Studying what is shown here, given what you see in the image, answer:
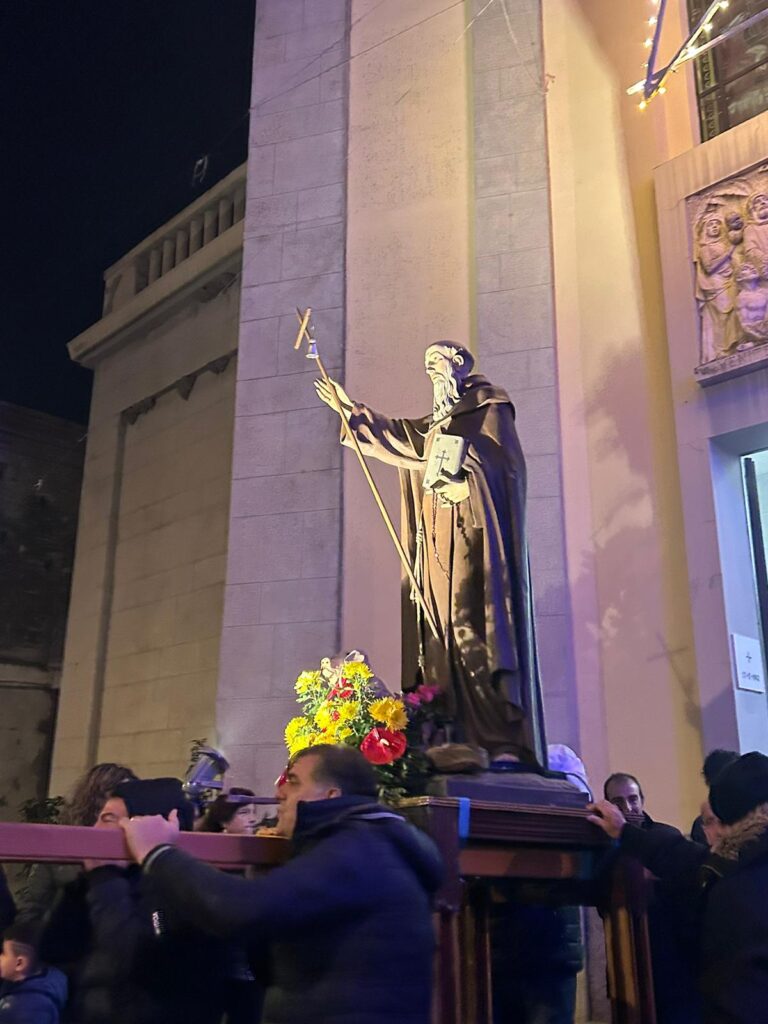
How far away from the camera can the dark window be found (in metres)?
7.85

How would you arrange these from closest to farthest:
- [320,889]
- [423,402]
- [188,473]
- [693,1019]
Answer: [320,889] → [693,1019] → [423,402] → [188,473]

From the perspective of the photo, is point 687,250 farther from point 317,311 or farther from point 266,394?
point 266,394

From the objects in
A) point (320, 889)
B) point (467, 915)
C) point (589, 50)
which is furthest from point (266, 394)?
point (320, 889)

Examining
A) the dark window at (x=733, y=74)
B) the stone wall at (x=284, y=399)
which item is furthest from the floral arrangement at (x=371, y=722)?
the dark window at (x=733, y=74)

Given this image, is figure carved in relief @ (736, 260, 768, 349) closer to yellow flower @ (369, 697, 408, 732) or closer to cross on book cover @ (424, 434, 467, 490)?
cross on book cover @ (424, 434, 467, 490)

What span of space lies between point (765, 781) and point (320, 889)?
5.37ft

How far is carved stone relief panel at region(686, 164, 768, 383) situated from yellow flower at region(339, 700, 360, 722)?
4.38 m

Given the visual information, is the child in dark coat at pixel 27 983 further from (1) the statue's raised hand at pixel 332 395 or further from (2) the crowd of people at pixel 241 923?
(1) the statue's raised hand at pixel 332 395

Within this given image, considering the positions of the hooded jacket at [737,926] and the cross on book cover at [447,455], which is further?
the cross on book cover at [447,455]

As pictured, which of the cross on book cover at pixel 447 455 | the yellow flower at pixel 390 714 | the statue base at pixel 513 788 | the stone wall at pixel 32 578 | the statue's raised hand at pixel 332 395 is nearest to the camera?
the statue base at pixel 513 788

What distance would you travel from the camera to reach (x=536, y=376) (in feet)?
25.8

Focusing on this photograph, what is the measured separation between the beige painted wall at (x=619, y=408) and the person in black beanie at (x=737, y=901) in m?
3.73

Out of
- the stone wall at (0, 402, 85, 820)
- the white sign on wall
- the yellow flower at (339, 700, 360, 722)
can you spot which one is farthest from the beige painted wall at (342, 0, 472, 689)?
the stone wall at (0, 402, 85, 820)

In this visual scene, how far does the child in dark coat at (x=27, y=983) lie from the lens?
2.24 meters
